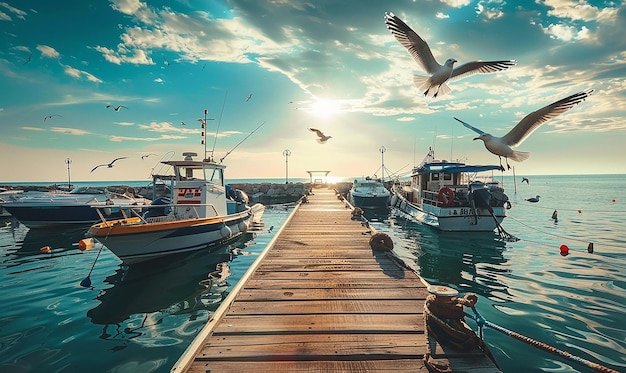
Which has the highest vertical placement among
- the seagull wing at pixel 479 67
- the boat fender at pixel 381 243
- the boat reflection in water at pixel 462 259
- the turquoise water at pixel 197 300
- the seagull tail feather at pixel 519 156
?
the seagull wing at pixel 479 67

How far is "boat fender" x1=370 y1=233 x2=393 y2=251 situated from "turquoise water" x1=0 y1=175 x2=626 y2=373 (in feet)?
8.15

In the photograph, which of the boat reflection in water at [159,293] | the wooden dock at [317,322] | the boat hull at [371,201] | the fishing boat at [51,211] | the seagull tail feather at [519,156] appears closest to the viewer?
the wooden dock at [317,322]

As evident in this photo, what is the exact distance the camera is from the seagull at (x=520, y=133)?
823 centimetres

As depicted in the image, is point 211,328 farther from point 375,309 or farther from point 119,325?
point 119,325

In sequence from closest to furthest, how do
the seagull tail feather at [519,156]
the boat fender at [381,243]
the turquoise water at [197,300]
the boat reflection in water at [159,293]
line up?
the turquoise water at [197,300]
the boat reflection in water at [159,293]
the boat fender at [381,243]
the seagull tail feather at [519,156]

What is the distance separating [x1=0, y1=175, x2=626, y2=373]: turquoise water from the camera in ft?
16.7

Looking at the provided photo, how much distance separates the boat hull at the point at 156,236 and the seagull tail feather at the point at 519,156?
10.8 m

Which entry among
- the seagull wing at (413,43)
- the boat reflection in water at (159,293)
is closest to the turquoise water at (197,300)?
the boat reflection in water at (159,293)

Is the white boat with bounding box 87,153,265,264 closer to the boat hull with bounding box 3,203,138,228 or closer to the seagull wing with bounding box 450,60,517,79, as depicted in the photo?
the boat hull with bounding box 3,203,138,228

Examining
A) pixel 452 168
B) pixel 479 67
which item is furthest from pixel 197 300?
pixel 452 168

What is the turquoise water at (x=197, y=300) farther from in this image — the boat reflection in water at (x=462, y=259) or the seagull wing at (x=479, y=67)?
the seagull wing at (x=479, y=67)

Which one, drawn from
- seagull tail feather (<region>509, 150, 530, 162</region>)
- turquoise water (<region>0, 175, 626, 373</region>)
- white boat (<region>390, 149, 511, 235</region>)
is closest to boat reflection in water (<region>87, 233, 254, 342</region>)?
A: turquoise water (<region>0, 175, 626, 373</region>)

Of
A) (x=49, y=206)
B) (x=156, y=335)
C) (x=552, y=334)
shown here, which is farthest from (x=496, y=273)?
(x=49, y=206)

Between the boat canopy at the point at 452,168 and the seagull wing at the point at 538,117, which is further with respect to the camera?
the boat canopy at the point at 452,168
